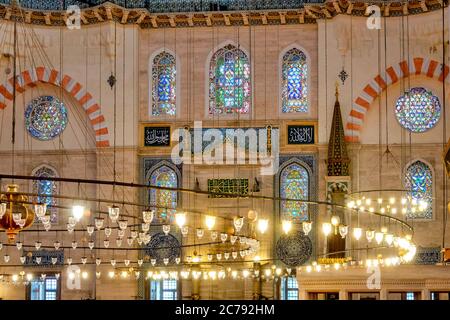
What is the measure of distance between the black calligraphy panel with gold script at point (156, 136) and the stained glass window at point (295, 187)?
2380mm

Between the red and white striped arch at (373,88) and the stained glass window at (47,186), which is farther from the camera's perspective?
the stained glass window at (47,186)

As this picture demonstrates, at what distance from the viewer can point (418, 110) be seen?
2123 centimetres

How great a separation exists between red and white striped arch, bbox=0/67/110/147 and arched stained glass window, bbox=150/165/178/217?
1.25 m

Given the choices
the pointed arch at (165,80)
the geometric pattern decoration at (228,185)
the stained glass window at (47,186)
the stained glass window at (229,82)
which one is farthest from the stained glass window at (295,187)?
the stained glass window at (47,186)

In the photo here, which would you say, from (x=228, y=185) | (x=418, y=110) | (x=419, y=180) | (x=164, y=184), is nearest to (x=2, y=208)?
(x=228, y=185)

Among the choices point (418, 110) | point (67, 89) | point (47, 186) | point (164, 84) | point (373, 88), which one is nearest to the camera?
point (373, 88)

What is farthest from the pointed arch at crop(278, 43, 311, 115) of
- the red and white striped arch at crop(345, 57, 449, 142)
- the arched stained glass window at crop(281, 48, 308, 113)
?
the red and white striped arch at crop(345, 57, 449, 142)

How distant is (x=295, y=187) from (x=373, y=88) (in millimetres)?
2420

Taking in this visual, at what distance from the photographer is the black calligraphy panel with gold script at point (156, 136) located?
2167 cm

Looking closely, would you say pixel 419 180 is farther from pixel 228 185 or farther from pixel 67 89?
pixel 67 89

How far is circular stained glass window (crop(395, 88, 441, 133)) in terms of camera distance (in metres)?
21.2

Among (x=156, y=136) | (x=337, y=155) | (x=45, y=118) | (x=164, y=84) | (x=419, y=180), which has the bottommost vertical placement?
(x=419, y=180)

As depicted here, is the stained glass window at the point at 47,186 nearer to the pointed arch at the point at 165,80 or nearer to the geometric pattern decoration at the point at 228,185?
the pointed arch at the point at 165,80
